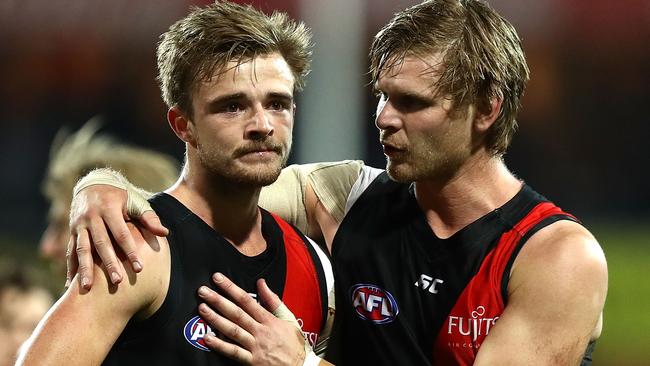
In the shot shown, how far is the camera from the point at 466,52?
3078mm

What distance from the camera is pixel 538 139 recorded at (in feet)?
25.7

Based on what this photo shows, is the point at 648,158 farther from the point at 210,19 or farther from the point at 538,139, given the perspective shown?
the point at 210,19

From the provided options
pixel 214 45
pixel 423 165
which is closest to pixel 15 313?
pixel 214 45

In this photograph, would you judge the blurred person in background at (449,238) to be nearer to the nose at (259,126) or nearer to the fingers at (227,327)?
the fingers at (227,327)

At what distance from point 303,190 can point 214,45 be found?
30.0 inches

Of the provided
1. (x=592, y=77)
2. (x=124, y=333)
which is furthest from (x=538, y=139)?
(x=124, y=333)

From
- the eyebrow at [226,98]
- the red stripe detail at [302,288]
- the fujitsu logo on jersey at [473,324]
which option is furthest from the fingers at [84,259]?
the fujitsu logo on jersey at [473,324]

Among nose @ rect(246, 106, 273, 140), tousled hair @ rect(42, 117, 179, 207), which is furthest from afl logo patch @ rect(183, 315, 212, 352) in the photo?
tousled hair @ rect(42, 117, 179, 207)

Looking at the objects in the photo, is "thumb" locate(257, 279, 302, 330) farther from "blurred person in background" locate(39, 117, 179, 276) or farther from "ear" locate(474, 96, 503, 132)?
"blurred person in background" locate(39, 117, 179, 276)

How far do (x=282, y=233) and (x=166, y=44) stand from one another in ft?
2.26

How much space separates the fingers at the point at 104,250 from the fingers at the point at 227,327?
30 centimetres

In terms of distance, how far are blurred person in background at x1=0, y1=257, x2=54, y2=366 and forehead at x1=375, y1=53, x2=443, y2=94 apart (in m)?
A: 2.58

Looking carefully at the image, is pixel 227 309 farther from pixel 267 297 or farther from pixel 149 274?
pixel 149 274

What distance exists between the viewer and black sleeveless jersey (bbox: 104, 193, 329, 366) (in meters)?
2.60
